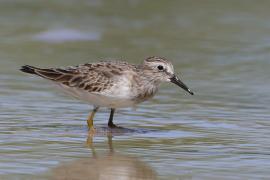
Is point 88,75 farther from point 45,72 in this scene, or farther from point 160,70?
point 160,70

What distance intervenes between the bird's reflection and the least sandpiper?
161cm

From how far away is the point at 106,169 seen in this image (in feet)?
28.0

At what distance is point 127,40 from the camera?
57.3 feet

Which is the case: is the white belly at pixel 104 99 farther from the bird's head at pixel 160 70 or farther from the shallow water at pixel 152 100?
the bird's head at pixel 160 70

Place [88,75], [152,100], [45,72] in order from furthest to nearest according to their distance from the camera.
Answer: [152,100] < [45,72] < [88,75]

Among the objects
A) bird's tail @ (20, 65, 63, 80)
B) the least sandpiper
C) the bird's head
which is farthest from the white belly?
the bird's head

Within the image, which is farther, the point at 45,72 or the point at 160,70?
the point at 45,72

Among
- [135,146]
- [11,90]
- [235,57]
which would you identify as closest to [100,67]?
[135,146]

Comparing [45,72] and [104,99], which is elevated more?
[45,72]

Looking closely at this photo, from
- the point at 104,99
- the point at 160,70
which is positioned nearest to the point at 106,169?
the point at 104,99

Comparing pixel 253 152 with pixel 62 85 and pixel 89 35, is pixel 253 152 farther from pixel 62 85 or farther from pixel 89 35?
pixel 89 35

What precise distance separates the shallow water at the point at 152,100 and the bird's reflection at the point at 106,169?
0.01 metres

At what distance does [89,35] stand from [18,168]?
9.58 metres

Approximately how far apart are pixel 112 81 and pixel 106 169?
2366mm
